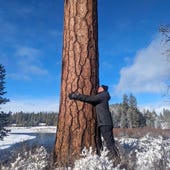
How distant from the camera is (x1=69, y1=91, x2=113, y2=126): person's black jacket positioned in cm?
647

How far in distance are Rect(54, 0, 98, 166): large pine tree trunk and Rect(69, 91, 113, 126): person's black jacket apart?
0.33 feet

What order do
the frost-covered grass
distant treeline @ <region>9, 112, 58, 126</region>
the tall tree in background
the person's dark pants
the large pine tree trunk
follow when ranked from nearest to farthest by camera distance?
1. the frost-covered grass
2. the large pine tree trunk
3. the person's dark pants
4. the tall tree in background
5. distant treeline @ <region>9, 112, 58, 126</region>

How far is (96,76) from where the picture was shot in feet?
22.3

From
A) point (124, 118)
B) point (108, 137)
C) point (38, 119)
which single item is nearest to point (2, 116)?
point (108, 137)

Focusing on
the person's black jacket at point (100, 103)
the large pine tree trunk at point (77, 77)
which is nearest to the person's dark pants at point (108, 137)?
the person's black jacket at point (100, 103)

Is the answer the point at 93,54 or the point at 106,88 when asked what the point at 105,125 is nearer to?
the point at 106,88

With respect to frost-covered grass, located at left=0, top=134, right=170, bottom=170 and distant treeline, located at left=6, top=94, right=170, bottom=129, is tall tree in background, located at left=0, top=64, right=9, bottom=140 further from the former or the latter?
distant treeline, located at left=6, top=94, right=170, bottom=129

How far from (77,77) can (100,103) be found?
64 cm

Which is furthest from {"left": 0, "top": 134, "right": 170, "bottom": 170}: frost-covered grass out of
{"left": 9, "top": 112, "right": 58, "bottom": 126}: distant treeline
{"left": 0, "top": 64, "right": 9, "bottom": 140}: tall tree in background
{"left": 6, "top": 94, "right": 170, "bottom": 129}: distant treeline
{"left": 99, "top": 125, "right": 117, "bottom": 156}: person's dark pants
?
{"left": 9, "top": 112, "right": 58, "bottom": 126}: distant treeline

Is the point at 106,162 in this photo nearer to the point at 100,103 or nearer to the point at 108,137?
the point at 100,103

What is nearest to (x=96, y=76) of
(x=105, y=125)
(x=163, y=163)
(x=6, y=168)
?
(x=105, y=125)

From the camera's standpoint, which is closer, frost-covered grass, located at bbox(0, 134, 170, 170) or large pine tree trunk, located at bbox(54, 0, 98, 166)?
frost-covered grass, located at bbox(0, 134, 170, 170)

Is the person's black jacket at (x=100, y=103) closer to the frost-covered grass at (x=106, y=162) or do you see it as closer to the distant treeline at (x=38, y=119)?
the frost-covered grass at (x=106, y=162)

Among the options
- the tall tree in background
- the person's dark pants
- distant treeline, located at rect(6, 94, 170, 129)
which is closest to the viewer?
the person's dark pants
